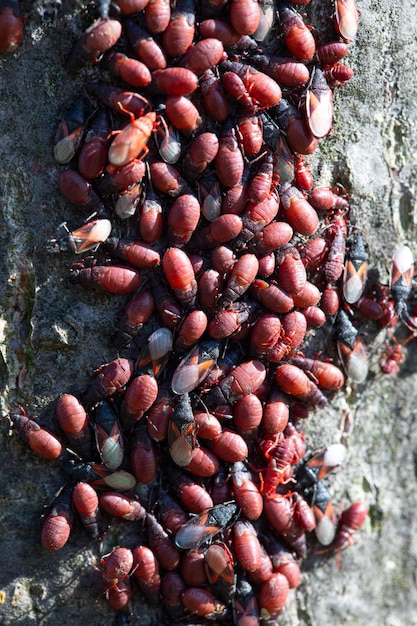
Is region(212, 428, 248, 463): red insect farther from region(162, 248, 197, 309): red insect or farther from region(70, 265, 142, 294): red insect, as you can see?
region(70, 265, 142, 294): red insect

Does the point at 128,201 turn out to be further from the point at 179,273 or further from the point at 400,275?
the point at 400,275

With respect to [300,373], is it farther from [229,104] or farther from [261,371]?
[229,104]

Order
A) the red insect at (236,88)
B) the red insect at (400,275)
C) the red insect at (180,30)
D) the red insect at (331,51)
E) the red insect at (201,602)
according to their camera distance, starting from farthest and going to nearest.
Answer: the red insect at (400,275) < the red insect at (201,602) < the red insect at (331,51) < the red insect at (236,88) < the red insect at (180,30)

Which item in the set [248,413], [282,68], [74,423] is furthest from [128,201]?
[248,413]

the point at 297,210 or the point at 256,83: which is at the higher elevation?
the point at 256,83

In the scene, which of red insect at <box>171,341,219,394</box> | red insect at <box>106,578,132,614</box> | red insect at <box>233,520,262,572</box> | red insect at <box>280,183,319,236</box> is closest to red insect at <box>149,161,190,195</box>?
red insect at <box>280,183,319,236</box>

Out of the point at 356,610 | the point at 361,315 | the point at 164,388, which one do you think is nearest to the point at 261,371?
the point at 164,388

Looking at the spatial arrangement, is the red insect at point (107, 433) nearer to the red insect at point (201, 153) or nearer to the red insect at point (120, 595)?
the red insect at point (120, 595)

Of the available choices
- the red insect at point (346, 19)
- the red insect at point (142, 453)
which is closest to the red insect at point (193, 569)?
the red insect at point (142, 453)
